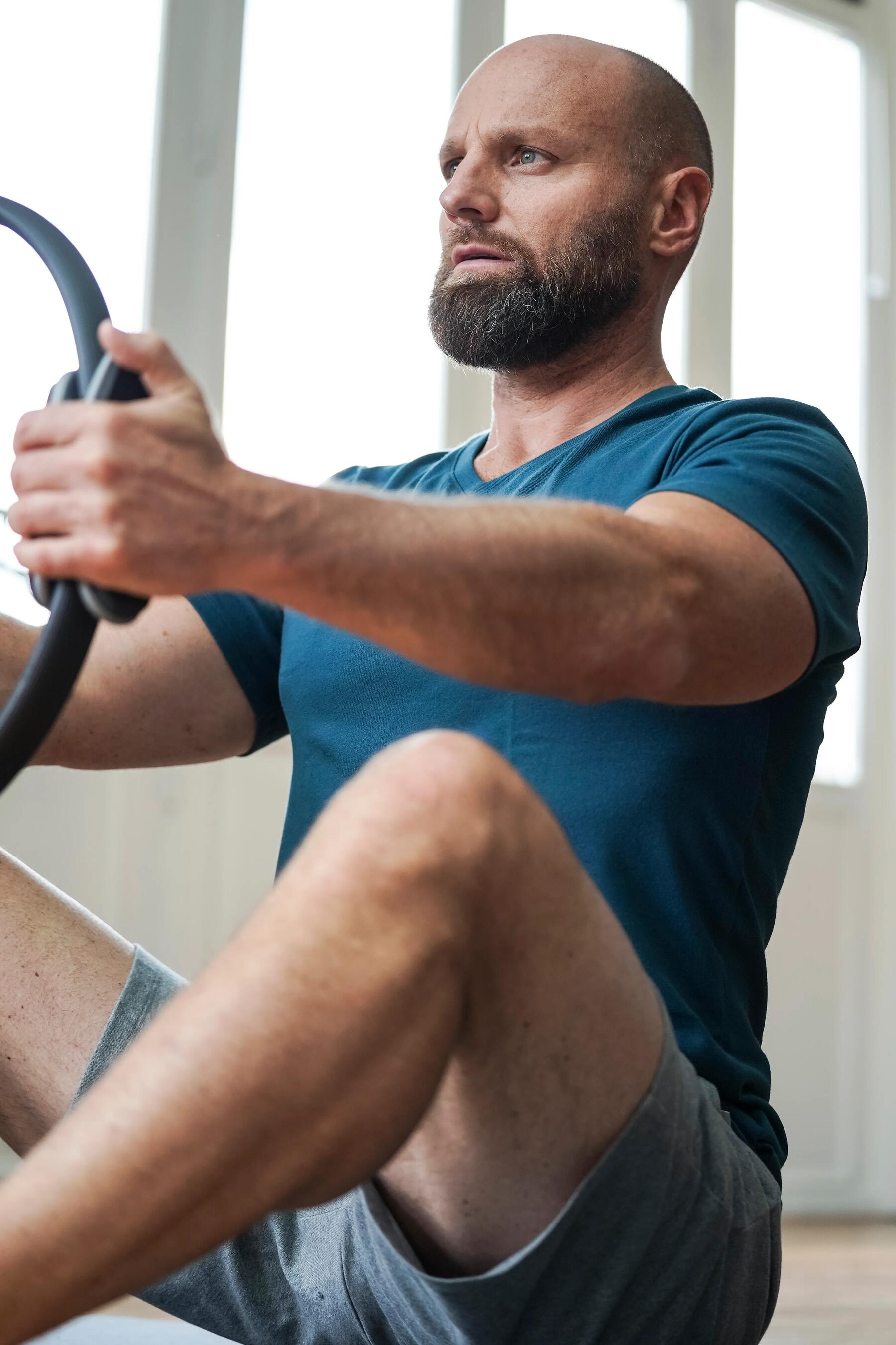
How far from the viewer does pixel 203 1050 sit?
0.62 m

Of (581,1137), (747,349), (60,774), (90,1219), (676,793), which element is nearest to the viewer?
(90,1219)

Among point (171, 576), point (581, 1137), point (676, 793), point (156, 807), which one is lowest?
point (156, 807)

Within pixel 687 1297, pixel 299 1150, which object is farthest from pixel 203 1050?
pixel 687 1297

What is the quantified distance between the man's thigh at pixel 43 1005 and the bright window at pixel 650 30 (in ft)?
8.40

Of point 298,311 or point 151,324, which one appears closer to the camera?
point 151,324

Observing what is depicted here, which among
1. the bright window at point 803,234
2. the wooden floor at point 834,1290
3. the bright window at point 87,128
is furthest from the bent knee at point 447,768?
the bright window at point 803,234

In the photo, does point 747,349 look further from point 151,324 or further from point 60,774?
point 60,774

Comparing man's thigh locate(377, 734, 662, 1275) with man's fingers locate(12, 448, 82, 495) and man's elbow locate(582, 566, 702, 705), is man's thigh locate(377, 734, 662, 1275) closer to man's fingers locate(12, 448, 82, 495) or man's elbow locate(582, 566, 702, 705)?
man's elbow locate(582, 566, 702, 705)

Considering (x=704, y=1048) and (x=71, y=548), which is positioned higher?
(x=71, y=548)

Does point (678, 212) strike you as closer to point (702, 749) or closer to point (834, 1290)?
point (702, 749)

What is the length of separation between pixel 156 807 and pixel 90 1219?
2010mm

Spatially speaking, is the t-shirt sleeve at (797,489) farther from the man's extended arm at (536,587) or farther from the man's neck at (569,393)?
the man's neck at (569,393)

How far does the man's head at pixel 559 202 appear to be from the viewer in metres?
1.32

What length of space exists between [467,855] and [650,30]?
3.25 metres
